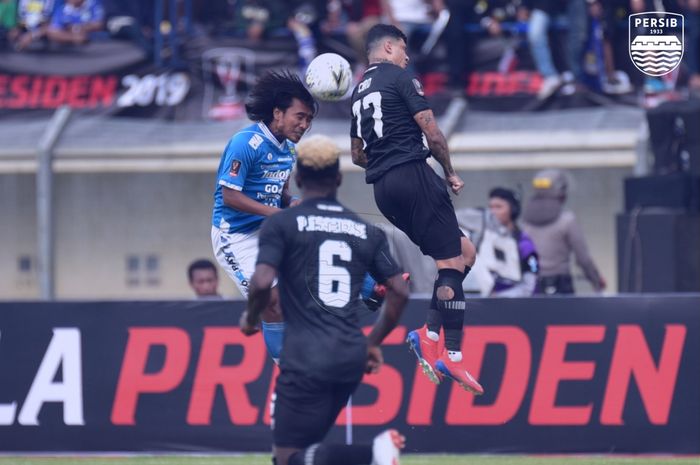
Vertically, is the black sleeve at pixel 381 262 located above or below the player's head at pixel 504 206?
above

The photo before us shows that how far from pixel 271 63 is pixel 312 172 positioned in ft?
31.6

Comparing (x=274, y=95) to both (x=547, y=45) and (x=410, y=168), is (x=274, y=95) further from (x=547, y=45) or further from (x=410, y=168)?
(x=547, y=45)

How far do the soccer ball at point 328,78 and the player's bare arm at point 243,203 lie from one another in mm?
790

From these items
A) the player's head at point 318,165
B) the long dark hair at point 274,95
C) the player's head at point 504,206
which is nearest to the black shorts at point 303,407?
the player's head at point 318,165

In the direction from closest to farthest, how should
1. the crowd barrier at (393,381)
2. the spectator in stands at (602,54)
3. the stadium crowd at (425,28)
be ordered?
the crowd barrier at (393,381) < the spectator in stands at (602,54) < the stadium crowd at (425,28)

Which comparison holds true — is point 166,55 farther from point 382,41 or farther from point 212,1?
point 382,41

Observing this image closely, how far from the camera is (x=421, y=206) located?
9.13 m

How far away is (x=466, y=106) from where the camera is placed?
53.2 ft

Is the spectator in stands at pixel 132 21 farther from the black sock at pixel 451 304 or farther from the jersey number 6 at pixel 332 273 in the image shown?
the jersey number 6 at pixel 332 273

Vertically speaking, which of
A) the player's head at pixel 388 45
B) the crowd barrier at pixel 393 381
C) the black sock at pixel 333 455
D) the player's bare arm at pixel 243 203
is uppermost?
the player's head at pixel 388 45

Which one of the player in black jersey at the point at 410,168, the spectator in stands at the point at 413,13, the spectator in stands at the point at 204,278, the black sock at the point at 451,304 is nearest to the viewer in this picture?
the player in black jersey at the point at 410,168

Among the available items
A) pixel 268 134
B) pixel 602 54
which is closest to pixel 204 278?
pixel 268 134

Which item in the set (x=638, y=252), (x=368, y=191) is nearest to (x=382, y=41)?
(x=638, y=252)

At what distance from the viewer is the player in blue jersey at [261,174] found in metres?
8.95
